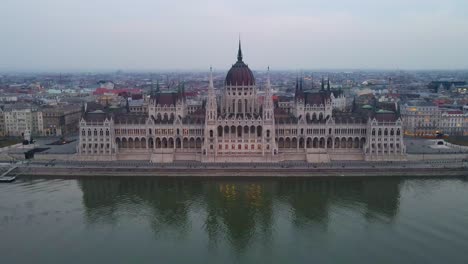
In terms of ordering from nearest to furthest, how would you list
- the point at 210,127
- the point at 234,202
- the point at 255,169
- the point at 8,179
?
1. the point at 234,202
2. the point at 8,179
3. the point at 255,169
4. the point at 210,127

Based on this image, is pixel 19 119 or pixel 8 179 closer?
pixel 8 179

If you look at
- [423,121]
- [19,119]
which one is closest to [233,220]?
[423,121]

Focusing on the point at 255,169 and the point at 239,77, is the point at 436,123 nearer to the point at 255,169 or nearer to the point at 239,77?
the point at 239,77

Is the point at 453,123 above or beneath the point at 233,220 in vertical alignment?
above

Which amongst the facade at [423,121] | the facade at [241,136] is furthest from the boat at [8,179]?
the facade at [423,121]

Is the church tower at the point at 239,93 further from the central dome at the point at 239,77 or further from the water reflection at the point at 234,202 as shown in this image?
the water reflection at the point at 234,202

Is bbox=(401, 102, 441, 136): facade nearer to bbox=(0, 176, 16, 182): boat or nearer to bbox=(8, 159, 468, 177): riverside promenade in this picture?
bbox=(8, 159, 468, 177): riverside promenade

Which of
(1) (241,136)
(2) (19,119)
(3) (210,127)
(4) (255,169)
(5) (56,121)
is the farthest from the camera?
(5) (56,121)
